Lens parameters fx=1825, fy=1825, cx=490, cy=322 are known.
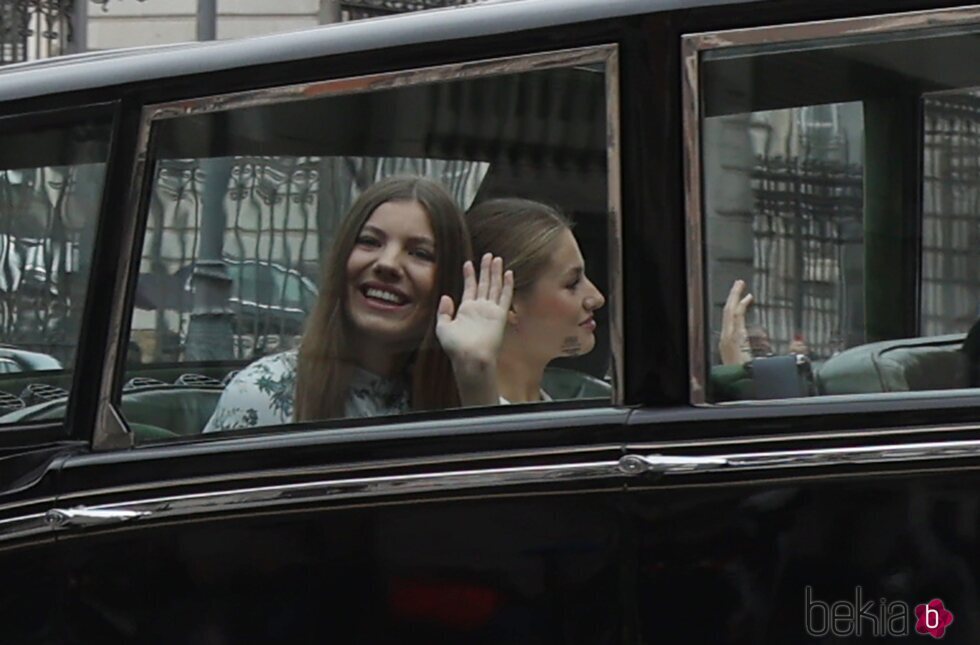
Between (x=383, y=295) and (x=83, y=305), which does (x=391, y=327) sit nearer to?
(x=383, y=295)

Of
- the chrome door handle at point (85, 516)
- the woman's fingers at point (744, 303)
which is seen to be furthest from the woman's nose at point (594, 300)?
the chrome door handle at point (85, 516)

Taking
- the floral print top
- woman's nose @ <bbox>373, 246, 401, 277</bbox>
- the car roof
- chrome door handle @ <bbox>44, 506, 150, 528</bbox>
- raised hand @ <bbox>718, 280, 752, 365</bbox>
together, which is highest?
the car roof

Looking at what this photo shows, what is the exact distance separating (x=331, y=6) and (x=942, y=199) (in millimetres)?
→ 11760

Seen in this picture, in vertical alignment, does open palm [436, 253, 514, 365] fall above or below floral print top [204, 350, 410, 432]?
above

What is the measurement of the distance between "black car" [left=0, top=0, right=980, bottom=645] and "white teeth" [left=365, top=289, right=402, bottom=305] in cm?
10

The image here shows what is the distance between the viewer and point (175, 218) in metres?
3.15

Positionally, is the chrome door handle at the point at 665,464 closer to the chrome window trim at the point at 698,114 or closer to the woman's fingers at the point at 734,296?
the chrome window trim at the point at 698,114

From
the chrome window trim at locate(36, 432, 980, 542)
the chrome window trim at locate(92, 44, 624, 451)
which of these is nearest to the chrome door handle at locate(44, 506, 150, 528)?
the chrome window trim at locate(36, 432, 980, 542)

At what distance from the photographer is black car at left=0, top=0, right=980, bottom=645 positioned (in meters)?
2.73

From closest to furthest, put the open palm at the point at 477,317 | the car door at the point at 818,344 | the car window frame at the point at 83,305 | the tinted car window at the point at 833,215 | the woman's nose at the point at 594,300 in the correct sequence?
1. the car door at the point at 818,344
2. the tinted car window at the point at 833,215
3. the woman's nose at the point at 594,300
4. the open palm at the point at 477,317
5. the car window frame at the point at 83,305

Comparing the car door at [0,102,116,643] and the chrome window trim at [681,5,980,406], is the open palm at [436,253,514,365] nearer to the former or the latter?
the chrome window trim at [681,5,980,406]

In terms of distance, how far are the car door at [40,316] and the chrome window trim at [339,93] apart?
58 millimetres

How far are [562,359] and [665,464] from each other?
288mm

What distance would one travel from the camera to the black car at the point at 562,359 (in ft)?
Result: 8.96
